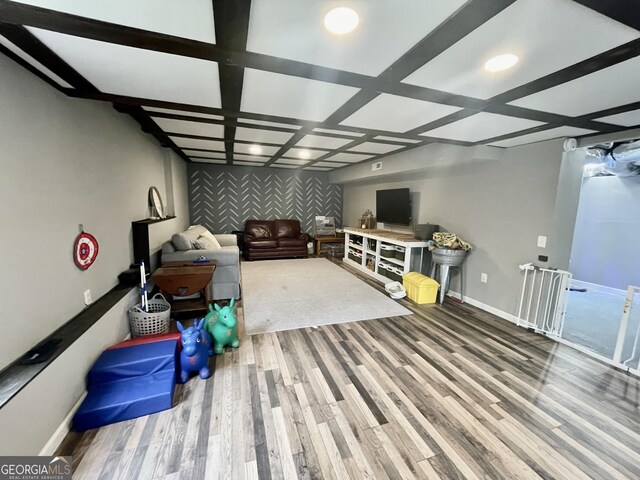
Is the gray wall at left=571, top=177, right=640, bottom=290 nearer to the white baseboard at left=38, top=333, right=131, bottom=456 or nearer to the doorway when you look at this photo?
the doorway

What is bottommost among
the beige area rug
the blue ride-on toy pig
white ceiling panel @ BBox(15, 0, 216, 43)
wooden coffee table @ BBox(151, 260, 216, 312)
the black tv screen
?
the beige area rug

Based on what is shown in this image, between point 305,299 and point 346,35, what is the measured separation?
310 centimetres

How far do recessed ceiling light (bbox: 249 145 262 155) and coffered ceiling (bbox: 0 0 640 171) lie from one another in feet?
5.20

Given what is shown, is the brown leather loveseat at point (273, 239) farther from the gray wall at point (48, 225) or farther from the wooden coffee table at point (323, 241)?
the gray wall at point (48, 225)

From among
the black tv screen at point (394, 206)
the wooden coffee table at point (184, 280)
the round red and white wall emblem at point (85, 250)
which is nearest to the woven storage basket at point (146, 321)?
the wooden coffee table at point (184, 280)

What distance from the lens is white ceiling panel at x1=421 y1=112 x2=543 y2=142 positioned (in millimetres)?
2245

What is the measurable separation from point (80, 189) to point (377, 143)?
10.6 feet

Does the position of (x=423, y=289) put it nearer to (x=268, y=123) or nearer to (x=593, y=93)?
(x=593, y=93)

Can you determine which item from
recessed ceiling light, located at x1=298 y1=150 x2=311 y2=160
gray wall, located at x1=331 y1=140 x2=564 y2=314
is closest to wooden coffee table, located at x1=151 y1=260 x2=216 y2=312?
recessed ceiling light, located at x1=298 y1=150 x2=311 y2=160

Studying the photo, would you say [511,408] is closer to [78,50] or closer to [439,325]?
[439,325]

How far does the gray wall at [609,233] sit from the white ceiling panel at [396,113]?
190 inches

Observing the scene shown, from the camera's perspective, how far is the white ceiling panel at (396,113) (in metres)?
1.97

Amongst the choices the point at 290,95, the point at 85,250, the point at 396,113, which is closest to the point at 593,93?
the point at 396,113

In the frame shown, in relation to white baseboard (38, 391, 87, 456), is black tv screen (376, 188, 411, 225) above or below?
above
